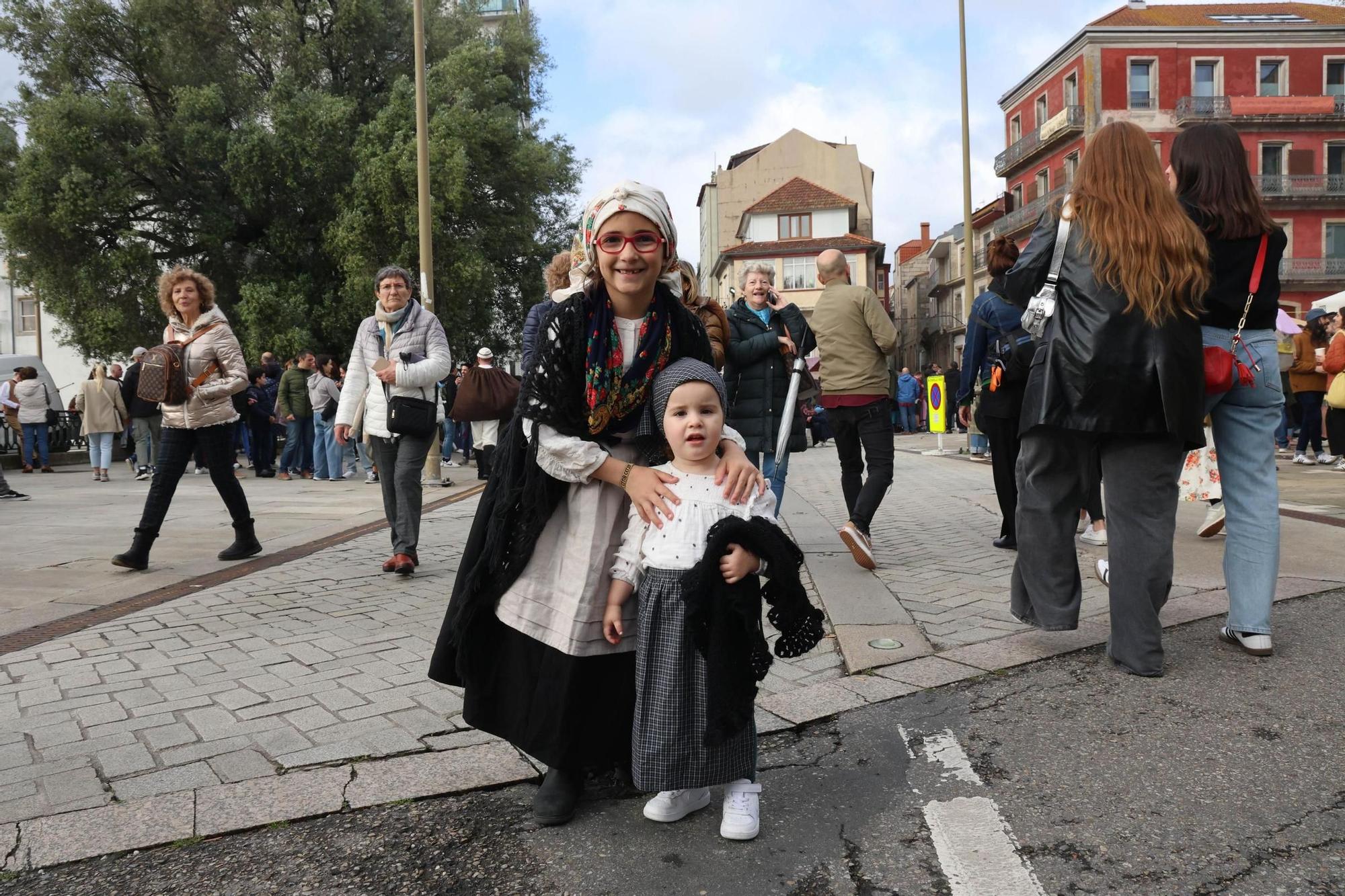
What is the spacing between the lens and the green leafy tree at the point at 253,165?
23.1 m

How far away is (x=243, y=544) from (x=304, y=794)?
472 cm

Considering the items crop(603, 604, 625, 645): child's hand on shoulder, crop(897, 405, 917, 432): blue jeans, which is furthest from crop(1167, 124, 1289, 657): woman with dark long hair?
crop(897, 405, 917, 432): blue jeans

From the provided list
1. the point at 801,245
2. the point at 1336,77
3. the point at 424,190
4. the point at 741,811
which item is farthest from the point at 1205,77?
the point at 741,811

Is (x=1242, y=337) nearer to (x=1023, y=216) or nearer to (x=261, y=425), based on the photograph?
(x=261, y=425)

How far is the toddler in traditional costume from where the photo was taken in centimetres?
248

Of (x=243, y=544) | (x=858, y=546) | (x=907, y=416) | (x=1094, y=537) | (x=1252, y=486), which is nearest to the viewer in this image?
(x=1252, y=486)

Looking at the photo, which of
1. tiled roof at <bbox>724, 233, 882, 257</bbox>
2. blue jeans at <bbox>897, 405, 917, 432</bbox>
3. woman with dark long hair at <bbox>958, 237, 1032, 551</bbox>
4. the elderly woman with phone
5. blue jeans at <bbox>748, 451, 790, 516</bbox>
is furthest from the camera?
tiled roof at <bbox>724, 233, 882, 257</bbox>

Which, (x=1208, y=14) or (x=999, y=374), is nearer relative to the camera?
(x=999, y=374)

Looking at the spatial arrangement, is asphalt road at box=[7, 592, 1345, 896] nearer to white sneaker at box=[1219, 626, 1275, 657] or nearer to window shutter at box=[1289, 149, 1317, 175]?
white sneaker at box=[1219, 626, 1275, 657]

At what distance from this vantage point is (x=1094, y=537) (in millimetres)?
7043

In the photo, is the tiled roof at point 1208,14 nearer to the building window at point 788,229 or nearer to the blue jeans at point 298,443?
the building window at point 788,229

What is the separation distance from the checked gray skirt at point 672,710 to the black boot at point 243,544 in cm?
537

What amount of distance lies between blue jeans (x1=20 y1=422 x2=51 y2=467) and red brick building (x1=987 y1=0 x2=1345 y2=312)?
141 feet

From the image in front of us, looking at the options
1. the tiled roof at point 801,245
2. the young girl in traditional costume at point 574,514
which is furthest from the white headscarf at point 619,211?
the tiled roof at point 801,245
